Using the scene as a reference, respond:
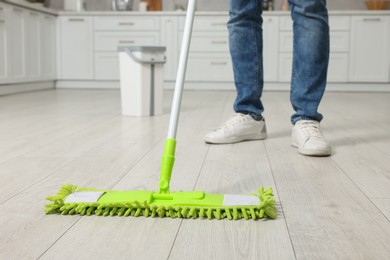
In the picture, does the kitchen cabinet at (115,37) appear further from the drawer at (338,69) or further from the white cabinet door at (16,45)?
the drawer at (338,69)

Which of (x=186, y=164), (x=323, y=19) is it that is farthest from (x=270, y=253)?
(x=323, y=19)

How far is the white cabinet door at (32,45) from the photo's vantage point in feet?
14.5

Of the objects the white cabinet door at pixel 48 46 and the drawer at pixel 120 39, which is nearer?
the white cabinet door at pixel 48 46

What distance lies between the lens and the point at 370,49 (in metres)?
4.90

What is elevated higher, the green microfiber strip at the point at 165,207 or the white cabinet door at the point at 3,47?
the white cabinet door at the point at 3,47

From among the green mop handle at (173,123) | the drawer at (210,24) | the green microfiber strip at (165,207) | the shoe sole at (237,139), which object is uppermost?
the drawer at (210,24)

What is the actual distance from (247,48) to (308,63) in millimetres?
214

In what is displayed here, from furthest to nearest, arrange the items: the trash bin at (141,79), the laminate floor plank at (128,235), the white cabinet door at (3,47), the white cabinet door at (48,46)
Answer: the white cabinet door at (48,46), the white cabinet door at (3,47), the trash bin at (141,79), the laminate floor plank at (128,235)

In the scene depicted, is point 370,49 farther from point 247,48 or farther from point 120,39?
point 247,48

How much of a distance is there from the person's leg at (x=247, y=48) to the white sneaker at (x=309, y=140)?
0.61ft

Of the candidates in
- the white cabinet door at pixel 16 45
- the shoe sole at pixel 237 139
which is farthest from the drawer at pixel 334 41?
the shoe sole at pixel 237 139

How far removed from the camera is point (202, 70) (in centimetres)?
505

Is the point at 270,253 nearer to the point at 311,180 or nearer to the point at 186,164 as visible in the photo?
the point at 311,180

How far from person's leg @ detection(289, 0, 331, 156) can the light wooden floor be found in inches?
3.3
